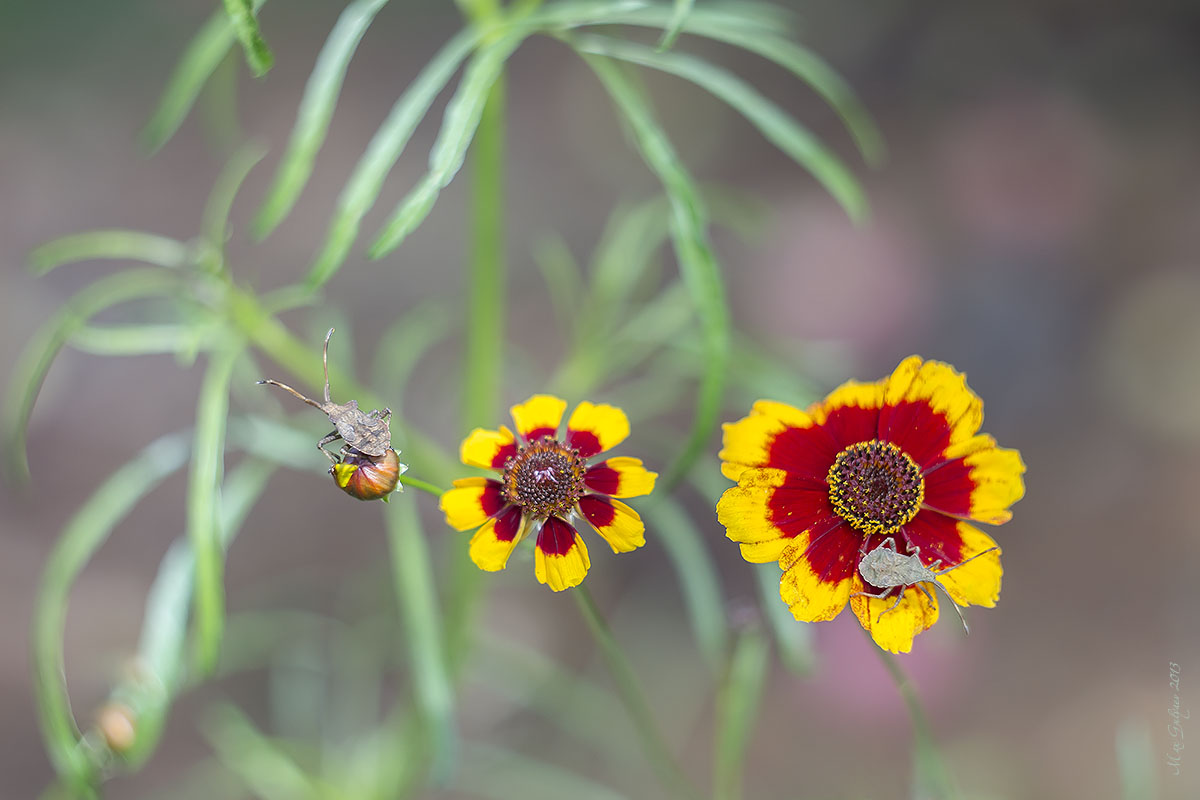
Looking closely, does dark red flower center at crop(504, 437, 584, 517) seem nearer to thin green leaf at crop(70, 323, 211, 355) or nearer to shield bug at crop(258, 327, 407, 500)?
shield bug at crop(258, 327, 407, 500)

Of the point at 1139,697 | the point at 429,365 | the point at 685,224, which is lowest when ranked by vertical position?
the point at 685,224

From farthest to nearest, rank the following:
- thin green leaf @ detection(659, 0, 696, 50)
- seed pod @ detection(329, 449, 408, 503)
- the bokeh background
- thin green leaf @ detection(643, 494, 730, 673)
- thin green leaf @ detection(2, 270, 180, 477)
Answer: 1. the bokeh background
2. thin green leaf @ detection(643, 494, 730, 673)
3. thin green leaf @ detection(2, 270, 180, 477)
4. thin green leaf @ detection(659, 0, 696, 50)
5. seed pod @ detection(329, 449, 408, 503)

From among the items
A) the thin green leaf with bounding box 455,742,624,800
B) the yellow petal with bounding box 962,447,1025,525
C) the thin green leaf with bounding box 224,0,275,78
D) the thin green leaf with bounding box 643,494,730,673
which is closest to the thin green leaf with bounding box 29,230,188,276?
the thin green leaf with bounding box 224,0,275,78

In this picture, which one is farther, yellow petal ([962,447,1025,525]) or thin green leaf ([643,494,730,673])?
thin green leaf ([643,494,730,673])

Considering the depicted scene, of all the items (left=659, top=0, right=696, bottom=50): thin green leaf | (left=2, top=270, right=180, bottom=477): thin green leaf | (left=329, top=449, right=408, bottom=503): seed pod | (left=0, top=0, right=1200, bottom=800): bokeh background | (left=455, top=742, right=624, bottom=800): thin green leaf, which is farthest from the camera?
(left=0, top=0, right=1200, bottom=800): bokeh background

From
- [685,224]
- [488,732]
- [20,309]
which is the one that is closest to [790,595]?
[685,224]

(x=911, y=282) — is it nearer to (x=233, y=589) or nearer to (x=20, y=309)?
(x=233, y=589)

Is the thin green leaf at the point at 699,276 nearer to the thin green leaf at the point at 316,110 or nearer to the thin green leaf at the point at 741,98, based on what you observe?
the thin green leaf at the point at 741,98
